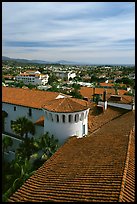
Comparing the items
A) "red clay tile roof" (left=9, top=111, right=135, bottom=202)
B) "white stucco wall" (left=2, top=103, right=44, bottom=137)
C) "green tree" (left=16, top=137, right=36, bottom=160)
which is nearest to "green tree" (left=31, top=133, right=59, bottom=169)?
"green tree" (left=16, top=137, right=36, bottom=160)

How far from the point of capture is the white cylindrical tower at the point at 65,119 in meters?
22.7

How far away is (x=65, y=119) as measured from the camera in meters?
22.8

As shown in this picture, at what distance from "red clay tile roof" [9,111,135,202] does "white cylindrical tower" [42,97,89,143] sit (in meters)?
4.55

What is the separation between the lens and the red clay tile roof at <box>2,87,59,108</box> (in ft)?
100

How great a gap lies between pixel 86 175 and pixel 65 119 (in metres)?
10.8

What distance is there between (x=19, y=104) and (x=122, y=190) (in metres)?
23.0

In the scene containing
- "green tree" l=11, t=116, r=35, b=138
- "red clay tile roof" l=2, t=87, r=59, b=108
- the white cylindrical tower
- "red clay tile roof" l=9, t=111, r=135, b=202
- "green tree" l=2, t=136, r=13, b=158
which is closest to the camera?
"red clay tile roof" l=9, t=111, r=135, b=202

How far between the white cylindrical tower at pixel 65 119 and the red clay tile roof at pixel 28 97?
6.31 m

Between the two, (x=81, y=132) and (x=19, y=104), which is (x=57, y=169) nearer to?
(x=81, y=132)

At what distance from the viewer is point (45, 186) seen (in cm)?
1214

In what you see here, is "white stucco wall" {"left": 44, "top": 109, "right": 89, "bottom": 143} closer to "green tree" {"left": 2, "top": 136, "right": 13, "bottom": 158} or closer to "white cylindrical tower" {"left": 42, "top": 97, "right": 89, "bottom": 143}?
"white cylindrical tower" {"left": 42, "top": 97, "right": 89, "bottom": 143}

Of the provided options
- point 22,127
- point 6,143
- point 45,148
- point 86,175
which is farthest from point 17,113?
point 86,175

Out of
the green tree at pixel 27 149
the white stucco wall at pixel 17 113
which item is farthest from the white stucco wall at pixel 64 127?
the white stucco wall at pixel 17 113

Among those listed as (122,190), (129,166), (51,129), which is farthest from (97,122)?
(122,190)
